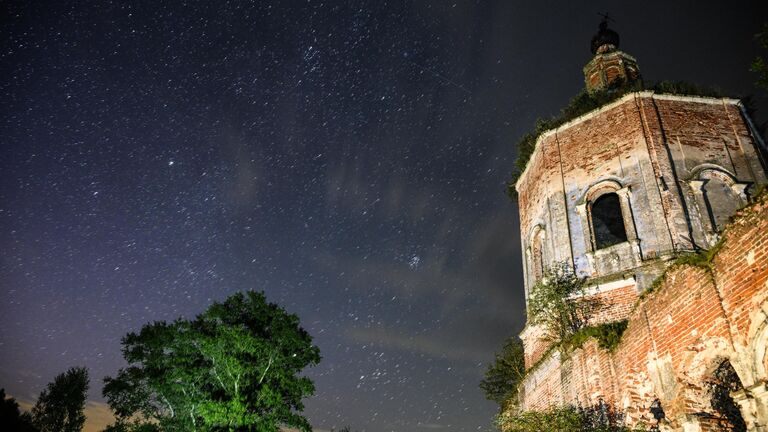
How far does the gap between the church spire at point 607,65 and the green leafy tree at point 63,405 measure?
139 feet

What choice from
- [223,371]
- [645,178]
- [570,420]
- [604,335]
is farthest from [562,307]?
[223,371]

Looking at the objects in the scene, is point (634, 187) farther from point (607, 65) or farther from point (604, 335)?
point (607, 65)

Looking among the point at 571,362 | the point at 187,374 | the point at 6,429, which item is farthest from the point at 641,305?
the point at 6,429

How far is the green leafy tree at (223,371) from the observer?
1581 centimetres

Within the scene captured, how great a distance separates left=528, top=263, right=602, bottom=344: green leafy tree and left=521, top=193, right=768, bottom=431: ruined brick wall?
65.9 inches

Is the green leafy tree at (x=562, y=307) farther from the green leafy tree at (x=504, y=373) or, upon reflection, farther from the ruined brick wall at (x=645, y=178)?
the green leafy tree at (x=504, y=373)

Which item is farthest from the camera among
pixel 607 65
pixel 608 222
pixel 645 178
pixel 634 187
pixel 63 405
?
pixel 63 405

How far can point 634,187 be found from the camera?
13.8m

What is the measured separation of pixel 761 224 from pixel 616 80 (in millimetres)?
14077

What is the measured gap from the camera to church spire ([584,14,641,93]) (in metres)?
18.5

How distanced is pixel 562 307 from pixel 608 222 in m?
5.29

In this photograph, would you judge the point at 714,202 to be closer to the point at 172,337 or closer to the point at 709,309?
the point at 709,309

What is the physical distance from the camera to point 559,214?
597 inches

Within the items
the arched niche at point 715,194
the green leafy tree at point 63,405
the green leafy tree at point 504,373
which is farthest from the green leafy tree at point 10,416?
the arched niche at point 715,194
